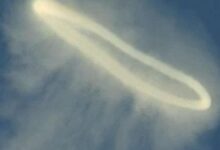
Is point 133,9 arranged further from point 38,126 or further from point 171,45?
point 38,126

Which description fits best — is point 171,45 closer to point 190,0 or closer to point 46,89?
point 190,0

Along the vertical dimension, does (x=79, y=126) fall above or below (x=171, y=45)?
below

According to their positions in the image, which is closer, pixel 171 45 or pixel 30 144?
pixel 30 144

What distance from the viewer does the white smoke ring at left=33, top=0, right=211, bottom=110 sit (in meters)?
1.32

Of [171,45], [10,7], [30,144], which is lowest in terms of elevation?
[30,144]

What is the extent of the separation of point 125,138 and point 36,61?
0.27 m

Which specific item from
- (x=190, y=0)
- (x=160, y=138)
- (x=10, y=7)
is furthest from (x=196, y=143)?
(x=10, y=7)

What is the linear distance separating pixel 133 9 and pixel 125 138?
32 centimetres

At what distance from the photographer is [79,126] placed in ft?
4.13

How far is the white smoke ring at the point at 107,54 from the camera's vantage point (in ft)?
4.34

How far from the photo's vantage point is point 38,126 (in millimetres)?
1256

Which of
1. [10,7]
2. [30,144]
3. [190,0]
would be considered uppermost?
[190,0]

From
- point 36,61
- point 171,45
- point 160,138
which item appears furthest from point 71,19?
point 160,138

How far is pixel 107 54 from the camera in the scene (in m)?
1.33
